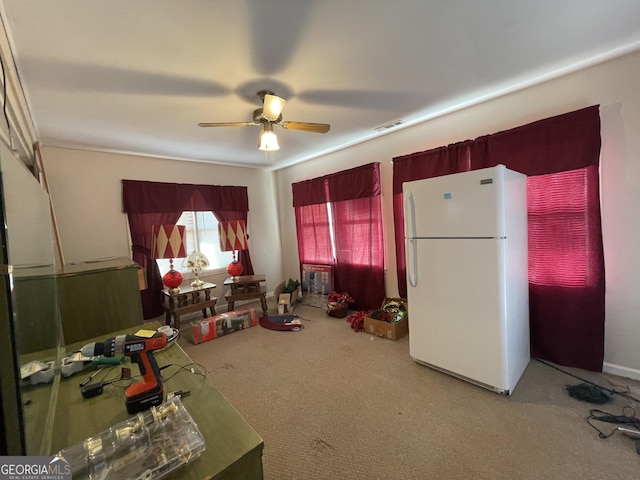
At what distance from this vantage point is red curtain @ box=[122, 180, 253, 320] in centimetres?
338

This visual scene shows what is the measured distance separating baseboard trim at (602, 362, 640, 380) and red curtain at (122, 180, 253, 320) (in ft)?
15.0

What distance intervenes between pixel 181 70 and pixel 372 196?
92.4 inches

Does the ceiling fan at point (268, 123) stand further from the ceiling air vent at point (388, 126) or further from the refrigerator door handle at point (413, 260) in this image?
the refrigerator door handle at point (413, 260)

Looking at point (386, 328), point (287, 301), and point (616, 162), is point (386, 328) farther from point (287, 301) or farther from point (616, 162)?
point (616, 162)

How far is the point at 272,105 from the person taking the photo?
76.7 inches

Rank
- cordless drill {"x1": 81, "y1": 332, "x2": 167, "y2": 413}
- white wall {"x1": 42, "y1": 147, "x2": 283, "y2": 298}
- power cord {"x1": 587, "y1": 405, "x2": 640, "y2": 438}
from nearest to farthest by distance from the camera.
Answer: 1. cordless drill {"x1": 81, "y1": 332, "x2": 167, "y2": 413}
2. power cord {"x1": 587, "y1": 405, "x2": 640, "y2": 438}
3. white wall {"x1": 42, "y1": 147, "x2": 283, "y2": 298}

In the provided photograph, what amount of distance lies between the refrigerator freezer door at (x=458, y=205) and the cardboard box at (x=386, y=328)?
1.13 metres

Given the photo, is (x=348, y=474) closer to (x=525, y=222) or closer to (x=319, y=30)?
(x=525, y=222)

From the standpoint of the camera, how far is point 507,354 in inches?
72.2

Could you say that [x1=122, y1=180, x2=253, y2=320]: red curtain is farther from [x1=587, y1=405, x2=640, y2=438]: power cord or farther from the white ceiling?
[x1=587, y1=405, x2=640, y2=438]: power cord

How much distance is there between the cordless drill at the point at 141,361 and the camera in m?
0.94

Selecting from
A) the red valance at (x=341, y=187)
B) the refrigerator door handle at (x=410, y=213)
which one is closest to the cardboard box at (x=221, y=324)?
the red valance at (x=341, y=187)

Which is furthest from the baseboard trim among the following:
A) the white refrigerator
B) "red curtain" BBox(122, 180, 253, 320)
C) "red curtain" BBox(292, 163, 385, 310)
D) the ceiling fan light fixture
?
"red curtain" BBox(122, 180, 253, 320)

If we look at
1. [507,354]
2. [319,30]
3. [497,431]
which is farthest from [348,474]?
[319,30]
